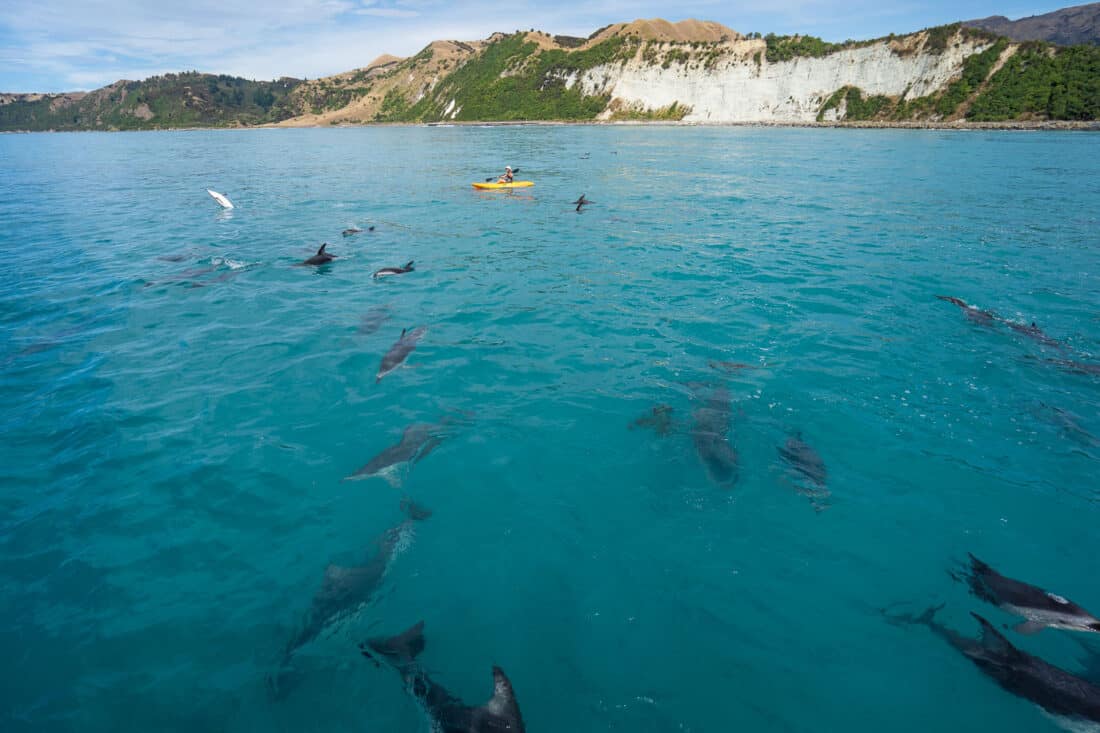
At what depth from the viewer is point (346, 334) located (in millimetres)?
12047

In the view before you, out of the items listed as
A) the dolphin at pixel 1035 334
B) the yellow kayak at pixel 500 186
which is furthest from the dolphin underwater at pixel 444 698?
the yellow kayak at pixel 500 186

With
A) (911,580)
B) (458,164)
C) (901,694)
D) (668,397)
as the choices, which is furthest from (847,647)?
(458,164)

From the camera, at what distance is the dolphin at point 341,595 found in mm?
5047

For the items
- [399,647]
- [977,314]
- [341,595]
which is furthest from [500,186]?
[399,647]

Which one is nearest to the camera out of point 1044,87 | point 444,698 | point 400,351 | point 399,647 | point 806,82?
point 444,698

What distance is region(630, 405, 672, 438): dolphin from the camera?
8.27 meters

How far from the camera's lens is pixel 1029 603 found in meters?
5.21

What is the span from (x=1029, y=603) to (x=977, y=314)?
9780 mm

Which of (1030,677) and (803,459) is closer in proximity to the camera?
(1030,677)

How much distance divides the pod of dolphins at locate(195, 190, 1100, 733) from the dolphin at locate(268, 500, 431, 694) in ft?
0.03

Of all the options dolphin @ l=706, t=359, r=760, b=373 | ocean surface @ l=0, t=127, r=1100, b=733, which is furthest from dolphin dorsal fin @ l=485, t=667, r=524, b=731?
dolphin @ l=706, t=359, r=760, b=373

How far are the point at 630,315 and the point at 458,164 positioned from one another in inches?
1677

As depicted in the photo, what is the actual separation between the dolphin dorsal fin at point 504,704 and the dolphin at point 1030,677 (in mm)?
4416

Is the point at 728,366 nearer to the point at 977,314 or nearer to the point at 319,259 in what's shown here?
the point at 977,314
